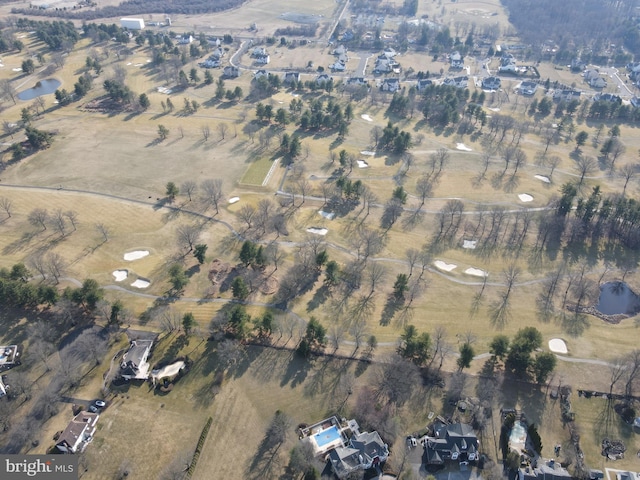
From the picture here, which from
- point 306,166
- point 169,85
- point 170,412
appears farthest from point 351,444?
point 169,85

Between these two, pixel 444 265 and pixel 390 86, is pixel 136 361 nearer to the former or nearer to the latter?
pixel 444 265

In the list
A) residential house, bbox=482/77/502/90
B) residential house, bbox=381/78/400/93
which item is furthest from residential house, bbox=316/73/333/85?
residential house, bbox=482/77/502/90

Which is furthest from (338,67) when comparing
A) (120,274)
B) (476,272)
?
(120,274)

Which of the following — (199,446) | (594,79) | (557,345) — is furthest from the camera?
(594,79)

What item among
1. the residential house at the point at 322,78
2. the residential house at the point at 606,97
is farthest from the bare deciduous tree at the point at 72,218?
the residential house at the point at 606,97

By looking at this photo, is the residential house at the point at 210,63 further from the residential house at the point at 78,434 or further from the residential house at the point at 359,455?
the residential house at the point at 359,455
